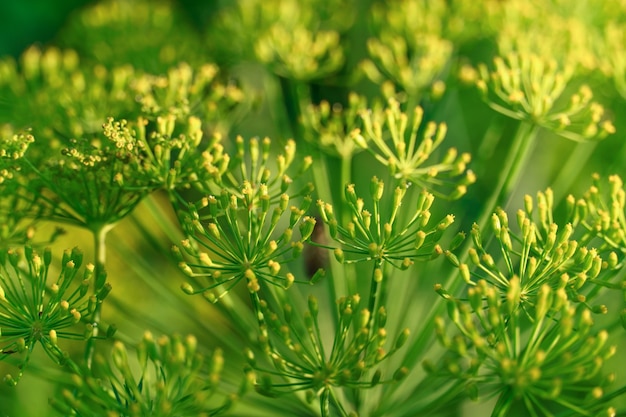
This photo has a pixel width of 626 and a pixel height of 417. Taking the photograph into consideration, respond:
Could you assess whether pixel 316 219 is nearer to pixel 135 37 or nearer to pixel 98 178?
pixel 98 178

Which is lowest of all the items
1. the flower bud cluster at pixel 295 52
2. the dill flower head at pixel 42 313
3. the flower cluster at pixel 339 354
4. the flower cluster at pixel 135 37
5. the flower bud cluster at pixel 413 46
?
the dill flower head at pixel 42 313

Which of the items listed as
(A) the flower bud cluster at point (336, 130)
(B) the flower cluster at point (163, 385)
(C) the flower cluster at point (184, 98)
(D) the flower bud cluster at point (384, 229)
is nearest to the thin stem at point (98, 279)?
(B) the flower cluster at point (163, 385)

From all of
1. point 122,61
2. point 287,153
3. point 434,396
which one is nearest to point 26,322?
point 287,153

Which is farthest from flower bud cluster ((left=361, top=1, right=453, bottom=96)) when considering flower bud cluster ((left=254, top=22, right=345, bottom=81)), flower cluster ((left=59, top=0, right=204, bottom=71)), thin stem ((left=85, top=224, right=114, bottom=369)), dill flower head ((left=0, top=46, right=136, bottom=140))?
thin stem ((left=85, top=224, right=114, bottom=369))

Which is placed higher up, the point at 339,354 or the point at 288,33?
the point at 288,33

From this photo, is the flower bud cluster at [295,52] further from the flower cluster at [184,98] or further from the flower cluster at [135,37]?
the flower cluster at [135,37]

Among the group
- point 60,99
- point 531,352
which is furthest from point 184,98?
point 531,352

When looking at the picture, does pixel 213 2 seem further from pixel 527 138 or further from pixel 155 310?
pixel 527 138

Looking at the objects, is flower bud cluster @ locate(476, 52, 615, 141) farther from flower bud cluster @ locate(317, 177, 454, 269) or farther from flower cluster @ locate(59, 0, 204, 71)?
flower cluster @ locate(59, 0, 204, 71)
